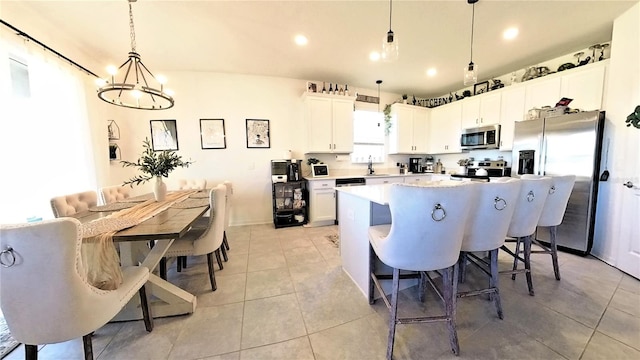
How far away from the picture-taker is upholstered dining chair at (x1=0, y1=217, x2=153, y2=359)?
2.88ft

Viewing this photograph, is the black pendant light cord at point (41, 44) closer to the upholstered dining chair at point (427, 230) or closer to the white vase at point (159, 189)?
the white vase at point (159, 189)

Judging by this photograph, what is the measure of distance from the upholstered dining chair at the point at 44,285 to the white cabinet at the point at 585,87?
4.96 m

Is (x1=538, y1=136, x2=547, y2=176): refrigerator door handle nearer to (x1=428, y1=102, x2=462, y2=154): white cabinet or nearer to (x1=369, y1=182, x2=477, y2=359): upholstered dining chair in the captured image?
(x1=428, y1=102, x2=462, y2=154): white cabinet

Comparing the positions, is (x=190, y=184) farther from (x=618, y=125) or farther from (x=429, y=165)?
(x=618, y=125)

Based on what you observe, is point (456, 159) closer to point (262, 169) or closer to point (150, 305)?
point (262, 169)

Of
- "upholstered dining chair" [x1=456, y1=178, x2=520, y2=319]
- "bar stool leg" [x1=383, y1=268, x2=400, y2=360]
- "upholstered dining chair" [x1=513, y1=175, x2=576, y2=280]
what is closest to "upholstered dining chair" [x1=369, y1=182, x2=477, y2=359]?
"bar stool leg" [x1=383, y1=268, x2=400, y2=360]

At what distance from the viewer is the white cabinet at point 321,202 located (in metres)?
3.96

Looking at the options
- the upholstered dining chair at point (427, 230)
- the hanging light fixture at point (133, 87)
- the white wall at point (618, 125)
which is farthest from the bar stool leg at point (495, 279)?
the hanging light fixture at point (133, 87)

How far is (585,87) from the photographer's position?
2.79m

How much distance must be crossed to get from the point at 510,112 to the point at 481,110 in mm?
472

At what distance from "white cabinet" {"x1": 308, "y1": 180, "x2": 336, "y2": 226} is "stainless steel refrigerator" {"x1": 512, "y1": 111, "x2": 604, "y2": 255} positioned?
2937 millimetres

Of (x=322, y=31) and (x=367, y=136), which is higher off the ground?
(x=322, y=31)

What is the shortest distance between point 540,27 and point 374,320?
371 centimetres

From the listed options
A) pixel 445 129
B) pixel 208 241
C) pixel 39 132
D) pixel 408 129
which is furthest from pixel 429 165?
pixel 39 132
